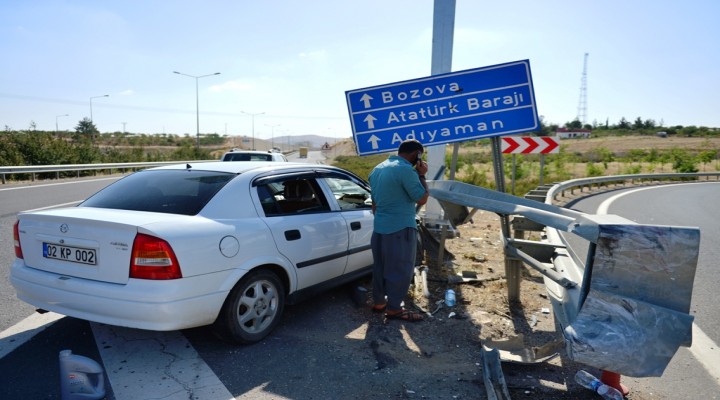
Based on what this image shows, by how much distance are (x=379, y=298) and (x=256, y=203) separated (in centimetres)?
158

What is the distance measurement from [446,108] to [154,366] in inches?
156

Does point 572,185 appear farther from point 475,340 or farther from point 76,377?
point 76,377

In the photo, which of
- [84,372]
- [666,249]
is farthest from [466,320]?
[84,372]

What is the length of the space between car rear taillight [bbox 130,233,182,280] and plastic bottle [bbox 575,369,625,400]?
2.80 m

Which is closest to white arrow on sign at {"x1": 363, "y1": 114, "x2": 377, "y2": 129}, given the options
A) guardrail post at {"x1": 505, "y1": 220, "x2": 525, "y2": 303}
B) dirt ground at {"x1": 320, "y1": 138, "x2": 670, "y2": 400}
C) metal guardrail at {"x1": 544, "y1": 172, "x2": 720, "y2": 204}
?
dirt ground at {"x1": 320, "y1": 138, "x2": 670, "y2": 400}

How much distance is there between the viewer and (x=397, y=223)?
4.53m

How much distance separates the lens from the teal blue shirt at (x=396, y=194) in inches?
173

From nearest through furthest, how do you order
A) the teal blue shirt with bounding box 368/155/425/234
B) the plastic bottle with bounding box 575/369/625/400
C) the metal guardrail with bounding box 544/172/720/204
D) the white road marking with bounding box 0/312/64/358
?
the plastic bottle with bounding box 575/369/625/400 < the white road marking with bounding box 0/312/64/358 < the teal blue shirt with bounding box 368/155/425/234 < the metal guardrail with bounding box 544/172/720/204

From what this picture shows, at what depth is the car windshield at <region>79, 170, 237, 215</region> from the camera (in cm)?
387

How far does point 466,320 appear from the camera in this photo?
464 cm

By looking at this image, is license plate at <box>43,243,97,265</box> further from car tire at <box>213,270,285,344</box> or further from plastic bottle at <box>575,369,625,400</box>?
plastic bottle at <box>575,369,625,400</box>

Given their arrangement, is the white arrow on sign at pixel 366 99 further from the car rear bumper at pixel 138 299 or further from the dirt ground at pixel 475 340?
the car rear bumper at pixel 138 299

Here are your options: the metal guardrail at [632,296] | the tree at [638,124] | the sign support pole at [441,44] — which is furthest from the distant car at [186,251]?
the tree at [638,124]

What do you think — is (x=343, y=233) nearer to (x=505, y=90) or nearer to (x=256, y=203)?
(x=256, y=203)
